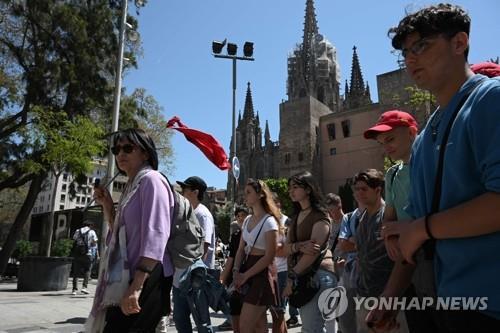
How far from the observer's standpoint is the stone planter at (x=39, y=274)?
10.9 meters

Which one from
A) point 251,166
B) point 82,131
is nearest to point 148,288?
point 82,131

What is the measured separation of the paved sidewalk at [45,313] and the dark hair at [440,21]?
18.3ft

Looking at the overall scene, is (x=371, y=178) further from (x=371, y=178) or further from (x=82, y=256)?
(x=82, y=256)

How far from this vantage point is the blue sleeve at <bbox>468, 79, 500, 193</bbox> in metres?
1.17

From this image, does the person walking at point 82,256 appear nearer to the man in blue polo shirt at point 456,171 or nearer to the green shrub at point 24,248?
the green shrub at point 24,248

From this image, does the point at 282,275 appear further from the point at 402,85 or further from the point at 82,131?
the point at 402,85

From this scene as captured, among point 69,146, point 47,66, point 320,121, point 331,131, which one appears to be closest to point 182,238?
point 69,146

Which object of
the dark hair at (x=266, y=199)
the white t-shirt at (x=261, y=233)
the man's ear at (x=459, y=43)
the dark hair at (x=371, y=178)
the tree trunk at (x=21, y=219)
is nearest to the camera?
the man's ear at (x=459, y=43)

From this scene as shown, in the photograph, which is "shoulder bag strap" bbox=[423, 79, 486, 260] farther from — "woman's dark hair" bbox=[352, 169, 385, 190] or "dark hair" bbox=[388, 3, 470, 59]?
"woman's dark hair" bbox=[352, 169, 385, 190]

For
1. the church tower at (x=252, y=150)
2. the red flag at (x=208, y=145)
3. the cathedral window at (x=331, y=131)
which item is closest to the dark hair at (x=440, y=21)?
the red flag at (x=208, y=145)

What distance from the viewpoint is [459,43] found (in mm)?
1498

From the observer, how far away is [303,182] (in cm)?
391

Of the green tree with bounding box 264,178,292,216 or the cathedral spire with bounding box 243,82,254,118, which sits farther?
the cathedral spire with bounding box 243,82,254,118

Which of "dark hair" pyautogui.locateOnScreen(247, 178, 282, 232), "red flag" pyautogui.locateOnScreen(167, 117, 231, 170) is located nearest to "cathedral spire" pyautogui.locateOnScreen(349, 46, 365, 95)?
"red flag" pyautogui.locateOnScreen(167, 117, 231, 170)
